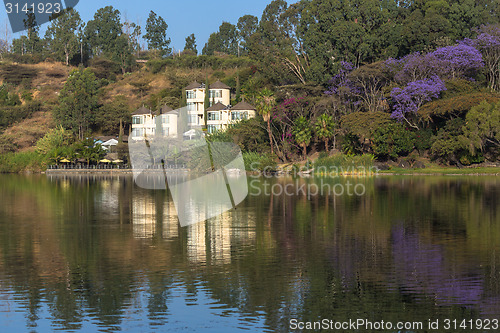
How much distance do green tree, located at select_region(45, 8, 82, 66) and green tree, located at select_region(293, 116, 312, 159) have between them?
10485 centimetres

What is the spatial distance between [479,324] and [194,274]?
31.3 feet

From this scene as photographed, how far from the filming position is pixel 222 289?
19.1 m

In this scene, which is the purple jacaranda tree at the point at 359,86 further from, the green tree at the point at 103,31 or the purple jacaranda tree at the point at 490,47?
the green tree at the point at 103,31

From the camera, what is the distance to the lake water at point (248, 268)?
16.5m

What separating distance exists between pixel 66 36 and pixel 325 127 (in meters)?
110

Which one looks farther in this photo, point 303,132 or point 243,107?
point 243,107

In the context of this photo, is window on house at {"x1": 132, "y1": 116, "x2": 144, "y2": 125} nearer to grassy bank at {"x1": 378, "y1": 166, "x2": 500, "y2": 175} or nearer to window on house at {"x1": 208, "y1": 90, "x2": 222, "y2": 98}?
window on house at {"x1": 208, "y1": 90, "x2": 222, "y2": 98}

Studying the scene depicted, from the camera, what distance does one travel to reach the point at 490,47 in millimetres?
85812

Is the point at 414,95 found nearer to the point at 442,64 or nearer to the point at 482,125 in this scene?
the point at 442,64

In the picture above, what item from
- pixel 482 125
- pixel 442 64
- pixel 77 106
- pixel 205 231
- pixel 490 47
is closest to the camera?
pixel 205 231

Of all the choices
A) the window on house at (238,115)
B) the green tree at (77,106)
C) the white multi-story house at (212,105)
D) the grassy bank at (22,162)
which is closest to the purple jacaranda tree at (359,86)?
the window on house at (238,115)

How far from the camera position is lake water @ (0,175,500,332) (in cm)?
1647

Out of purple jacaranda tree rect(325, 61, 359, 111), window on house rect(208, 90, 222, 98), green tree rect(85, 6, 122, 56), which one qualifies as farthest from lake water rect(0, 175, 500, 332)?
green tree rect(85, 6, 122, 56)

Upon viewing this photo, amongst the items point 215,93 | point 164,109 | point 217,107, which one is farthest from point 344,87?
point 164,109
